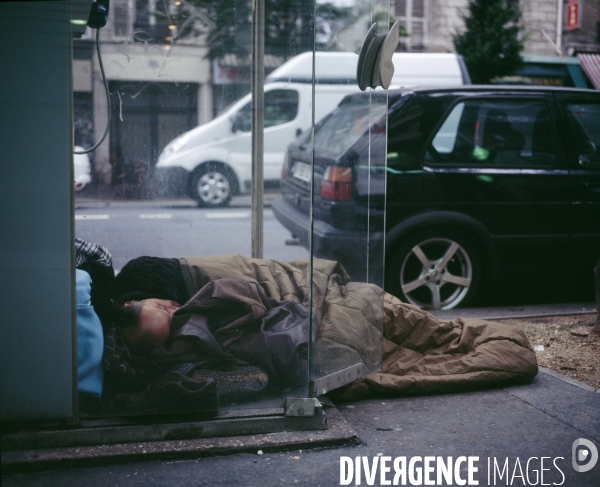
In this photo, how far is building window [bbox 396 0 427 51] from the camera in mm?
21672

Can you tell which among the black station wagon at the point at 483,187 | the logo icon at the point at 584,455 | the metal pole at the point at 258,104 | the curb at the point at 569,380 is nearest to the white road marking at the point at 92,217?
the metal pole at the point at 258,104

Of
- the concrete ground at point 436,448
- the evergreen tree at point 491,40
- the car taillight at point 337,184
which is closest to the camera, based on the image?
the concrete ground at point 436,448

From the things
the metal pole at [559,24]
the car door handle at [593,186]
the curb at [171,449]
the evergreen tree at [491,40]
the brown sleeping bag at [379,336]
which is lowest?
the curb at [171,449]

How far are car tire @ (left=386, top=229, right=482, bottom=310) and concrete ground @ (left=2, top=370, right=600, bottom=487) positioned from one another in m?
1.91

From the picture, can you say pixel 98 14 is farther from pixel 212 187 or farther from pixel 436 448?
pixel 436 448

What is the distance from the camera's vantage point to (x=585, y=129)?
625 centimetres

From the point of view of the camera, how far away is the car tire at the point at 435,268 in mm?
5824

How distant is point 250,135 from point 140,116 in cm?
53

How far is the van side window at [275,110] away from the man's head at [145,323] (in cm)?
92

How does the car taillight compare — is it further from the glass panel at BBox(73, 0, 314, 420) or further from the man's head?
the man's head

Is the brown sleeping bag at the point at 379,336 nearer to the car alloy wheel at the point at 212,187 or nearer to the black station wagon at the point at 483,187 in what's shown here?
the car alloy wheel at the point at 212,187

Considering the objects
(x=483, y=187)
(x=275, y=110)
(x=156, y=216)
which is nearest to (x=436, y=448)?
(x=156, y=216)

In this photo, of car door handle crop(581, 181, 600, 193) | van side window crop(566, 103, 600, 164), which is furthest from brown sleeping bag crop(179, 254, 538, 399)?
van side window crop(566, 103, 600, 164)

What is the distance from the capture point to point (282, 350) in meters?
3.52
